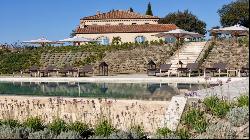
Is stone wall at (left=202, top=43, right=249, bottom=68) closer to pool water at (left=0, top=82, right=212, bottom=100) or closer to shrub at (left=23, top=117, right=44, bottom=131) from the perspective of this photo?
pool water at (left=0, top=82, right=212, bottom=100)

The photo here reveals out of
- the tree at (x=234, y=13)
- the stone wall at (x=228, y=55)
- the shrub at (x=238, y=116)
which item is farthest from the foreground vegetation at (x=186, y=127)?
the tree at (x=234, y=13)

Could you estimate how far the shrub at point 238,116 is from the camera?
9320 mm

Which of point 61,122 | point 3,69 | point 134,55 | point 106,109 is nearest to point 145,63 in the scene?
point 134,55

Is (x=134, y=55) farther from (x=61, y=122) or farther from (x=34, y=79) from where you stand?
(x=61, y=122)

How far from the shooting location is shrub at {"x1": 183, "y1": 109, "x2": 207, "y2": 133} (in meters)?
9.62

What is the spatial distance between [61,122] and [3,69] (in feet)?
84.5

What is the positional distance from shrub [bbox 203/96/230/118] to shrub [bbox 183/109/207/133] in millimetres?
295

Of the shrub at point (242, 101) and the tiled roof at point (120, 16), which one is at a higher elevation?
the tiled roof at point (120, 16)

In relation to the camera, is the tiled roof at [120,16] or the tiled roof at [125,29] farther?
the tiled roof at [120,16]

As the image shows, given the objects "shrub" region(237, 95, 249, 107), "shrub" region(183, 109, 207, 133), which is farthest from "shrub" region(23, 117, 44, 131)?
"shrub" region(237, 95, 249, 107)

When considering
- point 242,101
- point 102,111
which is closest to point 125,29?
point 102,111

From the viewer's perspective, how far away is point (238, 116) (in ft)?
31.3

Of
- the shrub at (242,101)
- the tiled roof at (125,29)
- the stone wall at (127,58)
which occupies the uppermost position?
the tiled roof at (125,29)

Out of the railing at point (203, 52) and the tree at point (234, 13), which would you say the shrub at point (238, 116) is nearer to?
the railing at point (203, 52)
